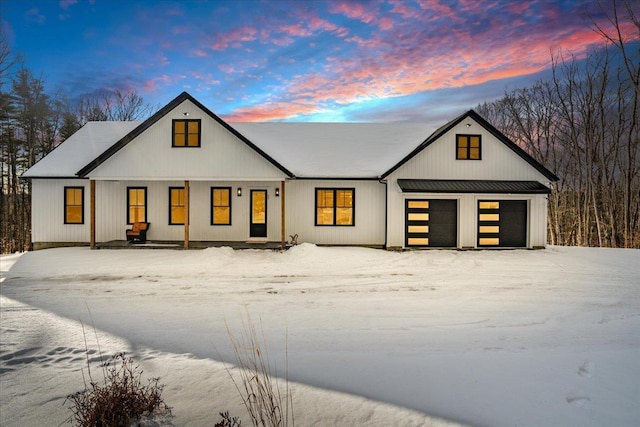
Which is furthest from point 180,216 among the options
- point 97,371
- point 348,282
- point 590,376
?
point 590,376

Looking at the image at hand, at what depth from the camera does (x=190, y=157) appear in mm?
15750

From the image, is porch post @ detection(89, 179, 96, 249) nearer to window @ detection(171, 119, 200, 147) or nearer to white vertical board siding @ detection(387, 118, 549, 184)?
window @ detection(171, 119, 200, 147)

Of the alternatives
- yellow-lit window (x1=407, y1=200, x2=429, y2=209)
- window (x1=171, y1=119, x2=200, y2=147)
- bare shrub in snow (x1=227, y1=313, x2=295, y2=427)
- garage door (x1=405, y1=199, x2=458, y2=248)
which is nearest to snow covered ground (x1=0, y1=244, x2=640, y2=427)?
bare shrub in snow (x1=227, y1=313, x2=295, y2=427)

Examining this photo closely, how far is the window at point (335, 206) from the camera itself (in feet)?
54.5

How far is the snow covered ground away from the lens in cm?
392

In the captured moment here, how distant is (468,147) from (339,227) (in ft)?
22.5

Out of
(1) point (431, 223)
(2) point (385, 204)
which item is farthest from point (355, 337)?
(1) point (431, 223)

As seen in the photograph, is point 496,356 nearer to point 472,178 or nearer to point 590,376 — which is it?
point 590,376

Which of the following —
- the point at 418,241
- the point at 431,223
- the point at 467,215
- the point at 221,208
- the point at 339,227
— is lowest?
the point at 418,241

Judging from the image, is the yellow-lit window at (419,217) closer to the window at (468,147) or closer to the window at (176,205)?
the window at (468,147)

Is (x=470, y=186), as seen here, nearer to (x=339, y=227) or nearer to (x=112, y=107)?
(x=339, y=227)

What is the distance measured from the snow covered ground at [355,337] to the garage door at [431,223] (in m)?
4.20

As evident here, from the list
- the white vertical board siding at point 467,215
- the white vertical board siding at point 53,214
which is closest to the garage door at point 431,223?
the white vertical board siding at point 467,215

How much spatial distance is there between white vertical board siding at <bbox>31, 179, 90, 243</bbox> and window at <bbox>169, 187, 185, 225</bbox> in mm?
3673
